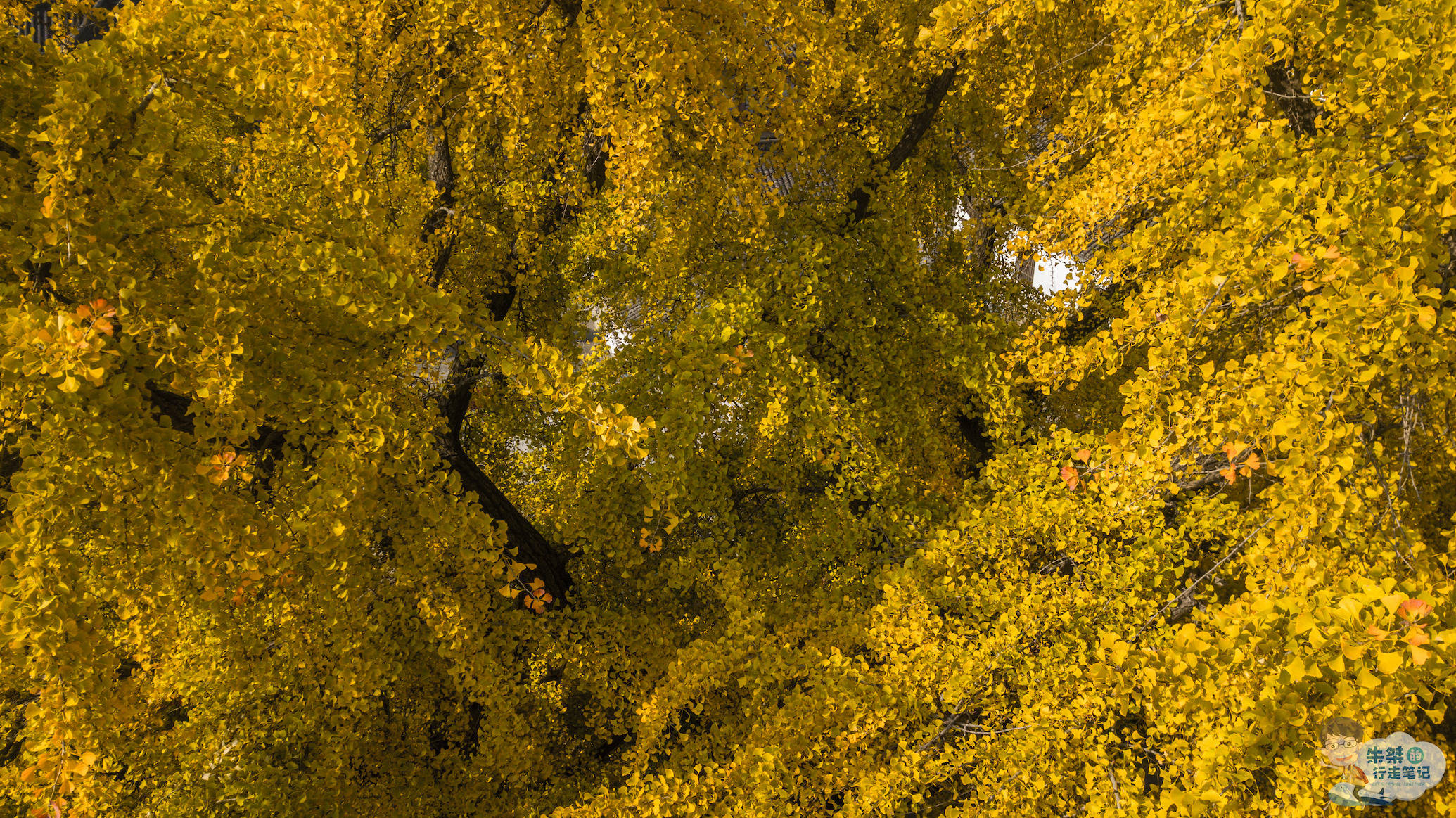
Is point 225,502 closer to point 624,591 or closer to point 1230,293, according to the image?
point 624,591

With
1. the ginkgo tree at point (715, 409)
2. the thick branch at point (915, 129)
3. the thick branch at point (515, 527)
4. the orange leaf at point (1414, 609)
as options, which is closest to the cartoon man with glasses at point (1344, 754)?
the ginkgo tree at point (715, 409)

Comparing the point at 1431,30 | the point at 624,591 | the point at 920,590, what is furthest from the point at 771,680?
the point at 1431,30

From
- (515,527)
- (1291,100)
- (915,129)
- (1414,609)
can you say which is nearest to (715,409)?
(515,527)

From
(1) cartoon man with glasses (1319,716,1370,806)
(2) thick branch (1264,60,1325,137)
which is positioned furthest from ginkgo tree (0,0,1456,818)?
(1) cartoon man with glasses (1319,716,1370,806)

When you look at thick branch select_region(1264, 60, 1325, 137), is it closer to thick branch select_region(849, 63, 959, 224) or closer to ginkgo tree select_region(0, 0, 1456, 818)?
ginkgo tree select_region(0, 0, 1456, 818)

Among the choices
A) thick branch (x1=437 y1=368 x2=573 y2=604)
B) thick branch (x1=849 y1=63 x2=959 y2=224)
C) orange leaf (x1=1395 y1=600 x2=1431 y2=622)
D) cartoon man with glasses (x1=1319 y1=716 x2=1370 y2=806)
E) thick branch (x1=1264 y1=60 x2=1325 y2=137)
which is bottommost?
cartoon man with glasses (x1=1319 y1=716 x2=1370 y2=806)

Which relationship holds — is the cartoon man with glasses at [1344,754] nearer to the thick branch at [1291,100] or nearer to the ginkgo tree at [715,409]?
the ginkgo tree at [715,409]
